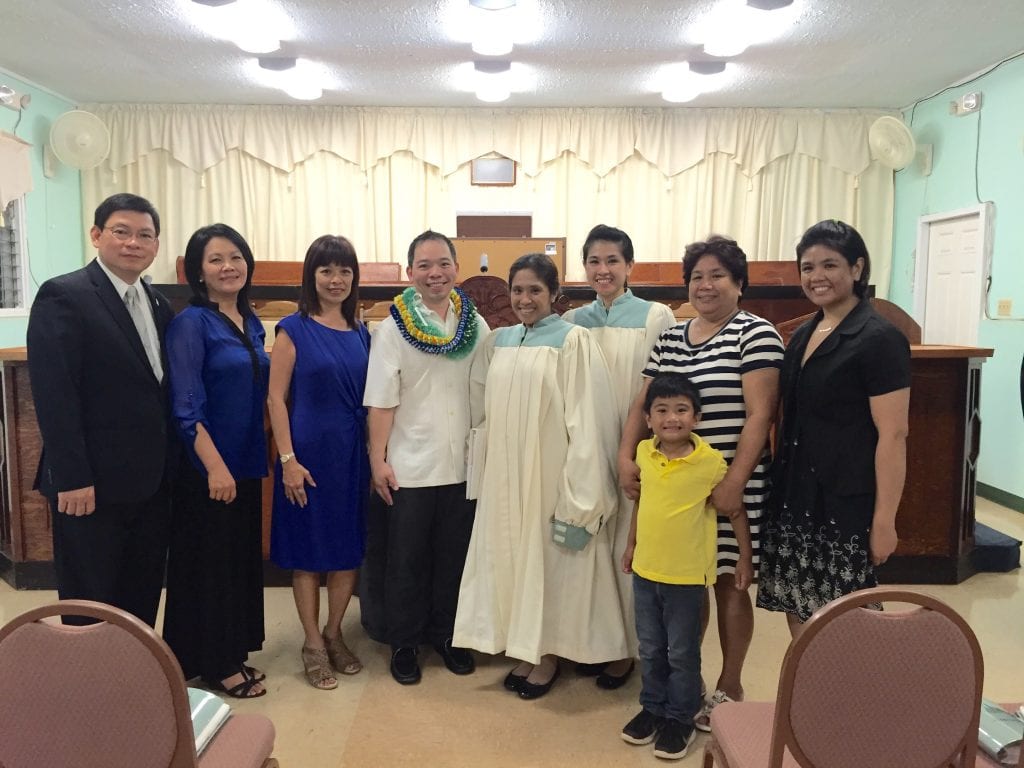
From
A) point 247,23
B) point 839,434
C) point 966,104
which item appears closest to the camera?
point 839,434

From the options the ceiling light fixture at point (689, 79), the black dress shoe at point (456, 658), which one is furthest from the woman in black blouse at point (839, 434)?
the ceiling light fixture at point (689, 79)

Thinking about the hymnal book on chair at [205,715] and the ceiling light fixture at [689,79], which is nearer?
the hymnal book on chair at [205,715]

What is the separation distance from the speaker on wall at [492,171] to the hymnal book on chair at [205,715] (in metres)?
5.54

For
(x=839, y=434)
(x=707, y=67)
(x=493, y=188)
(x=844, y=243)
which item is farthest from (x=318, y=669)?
(x=493, y=188)

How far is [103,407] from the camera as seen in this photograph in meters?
1.83

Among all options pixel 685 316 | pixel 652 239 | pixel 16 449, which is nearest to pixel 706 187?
pixel 652 239

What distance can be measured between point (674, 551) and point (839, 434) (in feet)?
1.63

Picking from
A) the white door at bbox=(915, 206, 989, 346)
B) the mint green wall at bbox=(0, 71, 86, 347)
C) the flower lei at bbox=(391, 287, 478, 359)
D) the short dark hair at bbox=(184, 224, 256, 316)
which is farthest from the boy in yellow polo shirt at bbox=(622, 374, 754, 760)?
the mint green wall at bbox=(0, 71, 86, 347)

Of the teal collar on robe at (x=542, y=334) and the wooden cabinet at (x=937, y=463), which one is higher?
the teal collar on robe at (x=542, y=334)

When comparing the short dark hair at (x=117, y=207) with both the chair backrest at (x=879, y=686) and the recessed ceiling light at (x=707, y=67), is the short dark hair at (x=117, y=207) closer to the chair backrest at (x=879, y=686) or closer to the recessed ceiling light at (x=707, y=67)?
the chair backrest at (x=879, y=686)

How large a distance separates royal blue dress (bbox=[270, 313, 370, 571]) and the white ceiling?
267cm

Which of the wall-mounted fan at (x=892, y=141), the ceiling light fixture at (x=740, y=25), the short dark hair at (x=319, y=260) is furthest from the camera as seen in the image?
the wall-mounted fan at (x=892, y=141)

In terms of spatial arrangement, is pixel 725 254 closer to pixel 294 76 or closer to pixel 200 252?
pixel 200 252

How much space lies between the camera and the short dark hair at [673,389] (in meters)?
1.83
